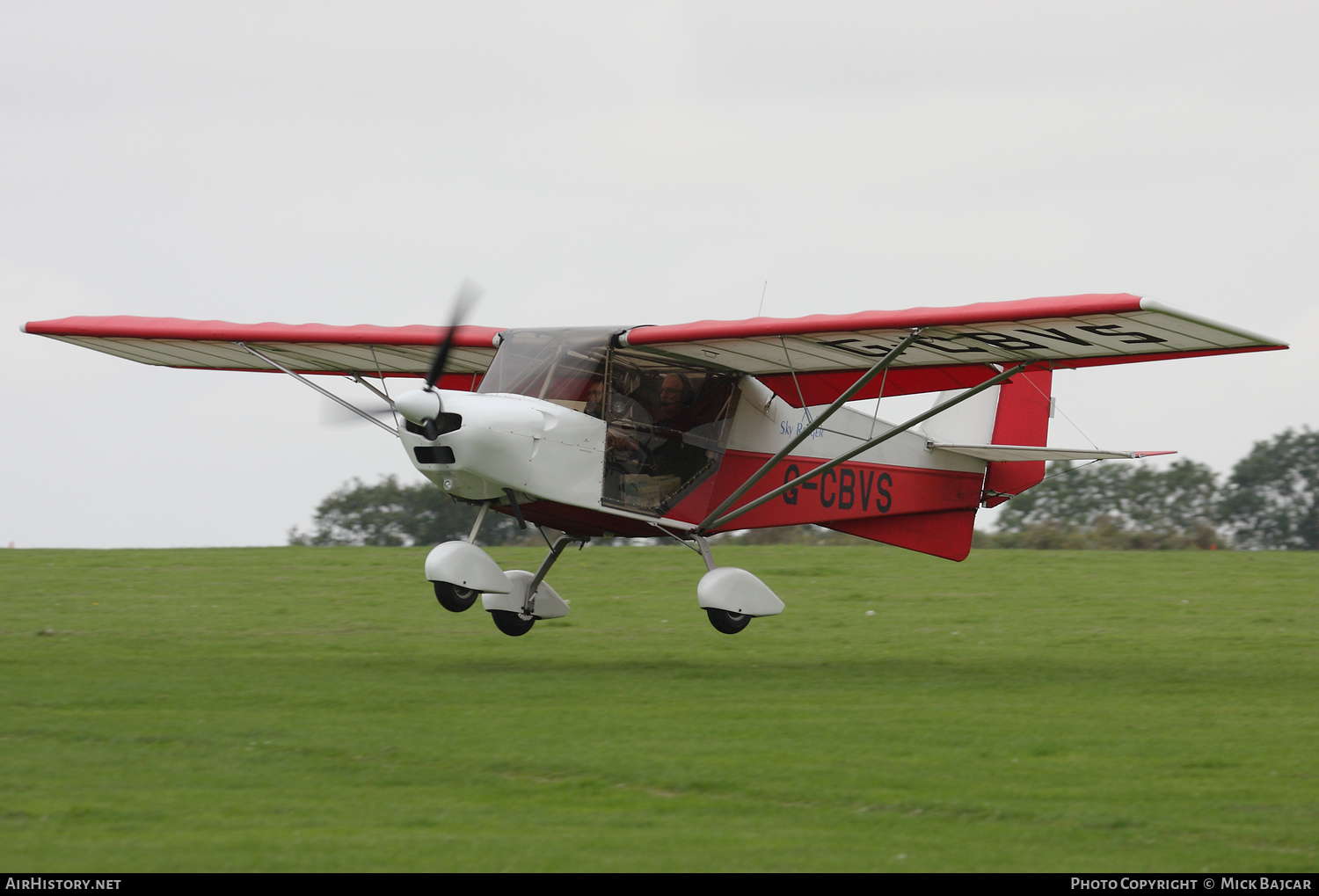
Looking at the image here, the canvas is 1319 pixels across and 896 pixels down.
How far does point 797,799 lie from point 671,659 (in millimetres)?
6165

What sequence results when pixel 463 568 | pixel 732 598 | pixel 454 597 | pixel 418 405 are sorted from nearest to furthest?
pixel 418 405 → pixel 463 568 → pixel 454 597 → pixel 732 598

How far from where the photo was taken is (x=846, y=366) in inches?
530

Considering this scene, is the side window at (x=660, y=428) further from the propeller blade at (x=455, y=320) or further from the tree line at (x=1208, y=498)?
the tree line at (x=1208, y=498)

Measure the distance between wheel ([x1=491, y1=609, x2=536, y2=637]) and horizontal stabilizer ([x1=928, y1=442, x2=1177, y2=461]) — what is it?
5284 millimetres

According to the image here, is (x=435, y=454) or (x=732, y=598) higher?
(x=435, y=454)

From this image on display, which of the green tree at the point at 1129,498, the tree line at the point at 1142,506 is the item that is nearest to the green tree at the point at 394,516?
the tree line at the point at 1142,506

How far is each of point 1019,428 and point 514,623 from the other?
7.23 metres

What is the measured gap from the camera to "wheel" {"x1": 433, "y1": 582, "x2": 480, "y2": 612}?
40.2ft

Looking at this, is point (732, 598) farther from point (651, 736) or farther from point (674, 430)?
point (651, 736)

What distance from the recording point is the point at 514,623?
13875 millimetres

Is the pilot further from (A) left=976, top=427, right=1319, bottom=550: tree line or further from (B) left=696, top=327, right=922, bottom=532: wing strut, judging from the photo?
(A) left=976, top=427, right=1319, bottom=550: tree line

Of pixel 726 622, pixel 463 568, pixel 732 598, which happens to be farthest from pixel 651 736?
pixel 726 622
